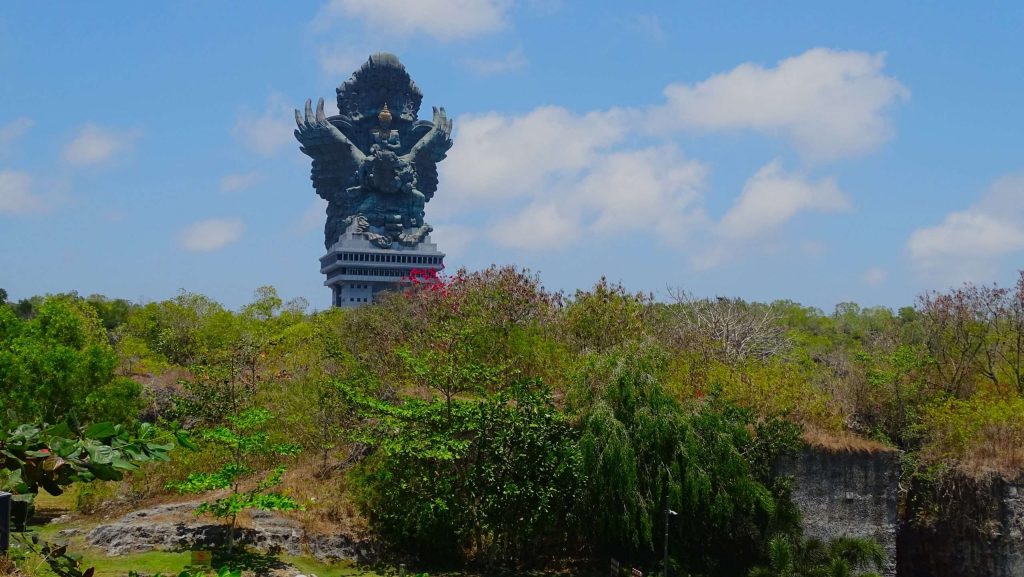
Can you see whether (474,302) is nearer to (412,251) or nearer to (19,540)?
(19,540)

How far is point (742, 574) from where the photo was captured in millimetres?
24031

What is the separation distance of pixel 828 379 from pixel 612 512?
12829 mm

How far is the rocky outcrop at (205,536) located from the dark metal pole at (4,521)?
1942 cm

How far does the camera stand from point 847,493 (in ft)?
80.5

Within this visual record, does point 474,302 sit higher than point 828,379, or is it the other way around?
point 474,302

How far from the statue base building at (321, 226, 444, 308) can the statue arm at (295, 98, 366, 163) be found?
11120 mm

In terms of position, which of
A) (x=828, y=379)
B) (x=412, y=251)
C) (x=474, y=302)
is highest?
(x=412, y=251)

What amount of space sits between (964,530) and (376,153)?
3733 inches

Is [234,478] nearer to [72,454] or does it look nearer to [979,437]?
[72,454]

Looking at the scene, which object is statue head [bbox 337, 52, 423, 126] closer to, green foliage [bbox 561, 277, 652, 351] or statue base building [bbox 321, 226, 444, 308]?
statue base building [bbox 321, 226, 444, 308]

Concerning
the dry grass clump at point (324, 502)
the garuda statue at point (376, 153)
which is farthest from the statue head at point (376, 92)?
the dry grass clump at point (324, 502)

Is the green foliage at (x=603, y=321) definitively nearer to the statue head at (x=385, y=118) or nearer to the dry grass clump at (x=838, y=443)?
the dry grass clump at (x=838, y=443)

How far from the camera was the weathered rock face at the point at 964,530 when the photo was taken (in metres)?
23.8

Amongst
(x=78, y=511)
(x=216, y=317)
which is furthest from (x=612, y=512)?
(x=216, y=317)
